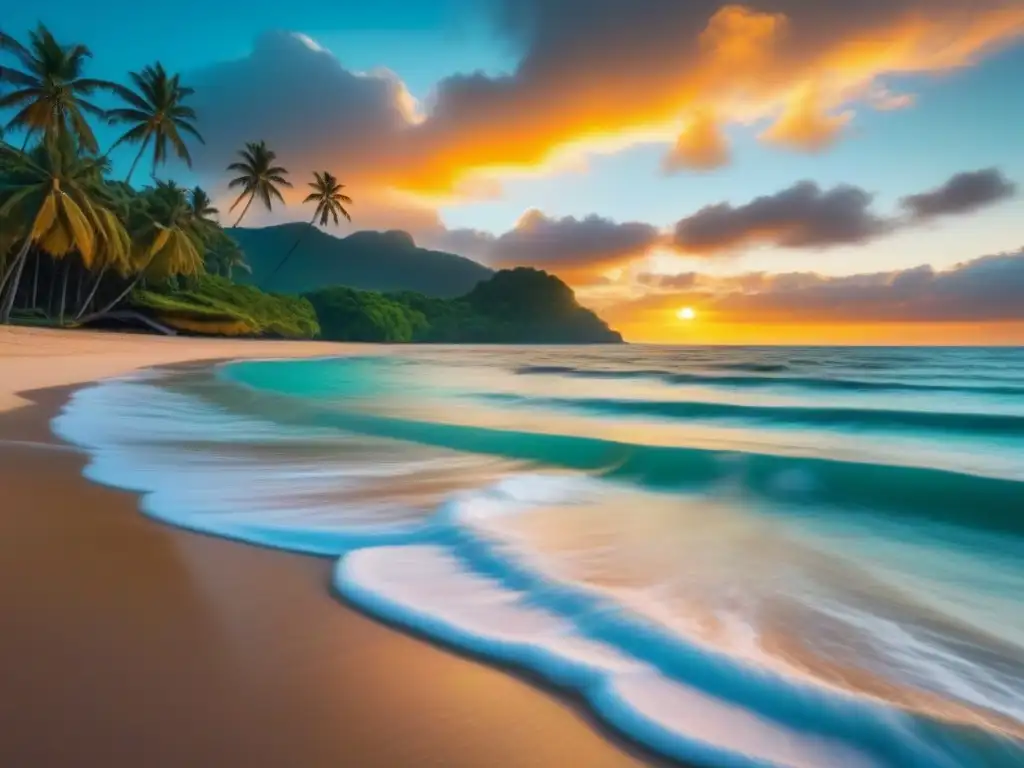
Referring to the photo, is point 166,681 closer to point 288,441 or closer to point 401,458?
point 401,458

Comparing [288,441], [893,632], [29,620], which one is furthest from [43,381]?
[893,632]

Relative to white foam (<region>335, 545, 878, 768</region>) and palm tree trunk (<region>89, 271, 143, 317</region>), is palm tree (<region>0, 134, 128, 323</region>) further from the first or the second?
white foam (<region>335, 545, 878, 768</region>)

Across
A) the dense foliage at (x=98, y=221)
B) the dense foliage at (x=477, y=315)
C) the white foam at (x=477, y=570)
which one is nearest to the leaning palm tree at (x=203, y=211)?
the dense foliage at (x=98, y=221)

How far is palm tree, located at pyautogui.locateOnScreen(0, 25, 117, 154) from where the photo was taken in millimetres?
29203

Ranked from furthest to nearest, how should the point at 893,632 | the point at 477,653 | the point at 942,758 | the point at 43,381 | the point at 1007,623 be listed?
the point at 43,381
the point at 1007,623
the point at 893,632
the point at 477,653
the point at 942,758

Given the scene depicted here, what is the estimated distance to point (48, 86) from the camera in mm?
29953

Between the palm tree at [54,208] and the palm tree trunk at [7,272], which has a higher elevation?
the palm tree at [54,208]

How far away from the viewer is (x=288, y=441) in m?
6.88

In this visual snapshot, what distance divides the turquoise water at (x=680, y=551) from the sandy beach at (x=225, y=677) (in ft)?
0.63

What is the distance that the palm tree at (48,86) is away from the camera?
95.8ft

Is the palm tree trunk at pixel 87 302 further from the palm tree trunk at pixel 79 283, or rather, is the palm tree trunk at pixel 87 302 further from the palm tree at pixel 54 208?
the palm tree at pixel 54 208

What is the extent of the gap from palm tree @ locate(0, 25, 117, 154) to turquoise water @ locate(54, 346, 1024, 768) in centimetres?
3057

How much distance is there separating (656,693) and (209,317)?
41.1m

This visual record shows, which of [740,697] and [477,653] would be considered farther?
[477,653]
